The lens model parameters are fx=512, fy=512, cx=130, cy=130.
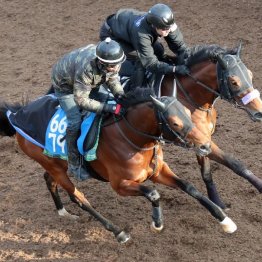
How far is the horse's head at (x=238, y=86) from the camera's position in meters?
5.34

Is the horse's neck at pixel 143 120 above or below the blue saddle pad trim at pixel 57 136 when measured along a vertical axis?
above

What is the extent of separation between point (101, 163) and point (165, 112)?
4.35 feet

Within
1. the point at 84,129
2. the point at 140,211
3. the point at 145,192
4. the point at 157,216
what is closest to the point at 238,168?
the point at 157,216

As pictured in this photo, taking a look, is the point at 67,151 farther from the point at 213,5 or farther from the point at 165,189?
the point at 213,5

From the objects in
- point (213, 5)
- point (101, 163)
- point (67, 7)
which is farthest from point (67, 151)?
point (67, 7)

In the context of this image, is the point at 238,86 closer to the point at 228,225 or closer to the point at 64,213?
the point at 228,225

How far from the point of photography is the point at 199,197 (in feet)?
17.5

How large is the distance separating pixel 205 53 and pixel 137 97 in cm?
116

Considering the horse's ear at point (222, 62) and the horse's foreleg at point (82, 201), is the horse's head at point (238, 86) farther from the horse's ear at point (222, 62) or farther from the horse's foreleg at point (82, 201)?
the horse's foreleg at point (82, 201)

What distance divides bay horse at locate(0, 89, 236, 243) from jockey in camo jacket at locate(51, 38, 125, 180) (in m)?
0.24

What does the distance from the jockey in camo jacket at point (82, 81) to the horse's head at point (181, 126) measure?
72cm

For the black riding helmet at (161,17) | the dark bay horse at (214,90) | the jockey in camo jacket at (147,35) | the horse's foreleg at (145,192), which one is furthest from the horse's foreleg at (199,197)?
the black riding helmet at (161,17)

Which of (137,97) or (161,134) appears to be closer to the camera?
(161,134)

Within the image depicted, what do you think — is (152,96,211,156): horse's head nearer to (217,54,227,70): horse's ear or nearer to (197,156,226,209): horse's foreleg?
(217,54,227,70): horse's ear
